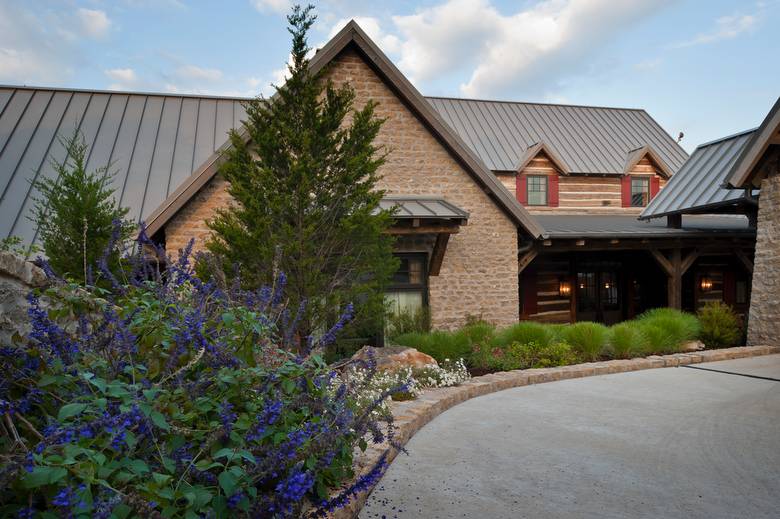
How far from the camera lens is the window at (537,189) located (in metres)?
18.8

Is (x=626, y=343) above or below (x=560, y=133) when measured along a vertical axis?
below

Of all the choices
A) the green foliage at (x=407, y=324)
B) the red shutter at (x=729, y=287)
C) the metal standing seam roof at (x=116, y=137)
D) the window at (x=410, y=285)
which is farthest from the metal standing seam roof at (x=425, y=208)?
the red shutter at (x=729, y=287)

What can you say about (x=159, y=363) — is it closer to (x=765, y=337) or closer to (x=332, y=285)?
(x=332, y=285)

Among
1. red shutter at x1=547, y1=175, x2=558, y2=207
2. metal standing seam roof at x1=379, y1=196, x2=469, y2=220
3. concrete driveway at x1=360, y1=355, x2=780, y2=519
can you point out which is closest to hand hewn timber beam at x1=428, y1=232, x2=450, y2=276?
metal standing seam roof at x1=379, y1=196, x2=469, y2=220

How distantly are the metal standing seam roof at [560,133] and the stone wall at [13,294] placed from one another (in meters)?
16.3

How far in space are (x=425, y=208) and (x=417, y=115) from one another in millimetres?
2308

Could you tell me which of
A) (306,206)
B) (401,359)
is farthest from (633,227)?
(306,206)

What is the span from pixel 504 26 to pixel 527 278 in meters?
7.41

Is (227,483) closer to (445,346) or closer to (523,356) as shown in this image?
(445,346)

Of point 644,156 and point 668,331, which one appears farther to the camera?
point 644,156

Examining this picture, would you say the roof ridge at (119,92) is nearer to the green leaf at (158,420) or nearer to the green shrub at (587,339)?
the green shrub at (587,339)

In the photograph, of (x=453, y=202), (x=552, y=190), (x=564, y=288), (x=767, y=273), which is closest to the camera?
(x=767, y=273)

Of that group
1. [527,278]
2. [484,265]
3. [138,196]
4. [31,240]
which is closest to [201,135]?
[138,196]

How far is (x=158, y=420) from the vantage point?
7.62 feet
